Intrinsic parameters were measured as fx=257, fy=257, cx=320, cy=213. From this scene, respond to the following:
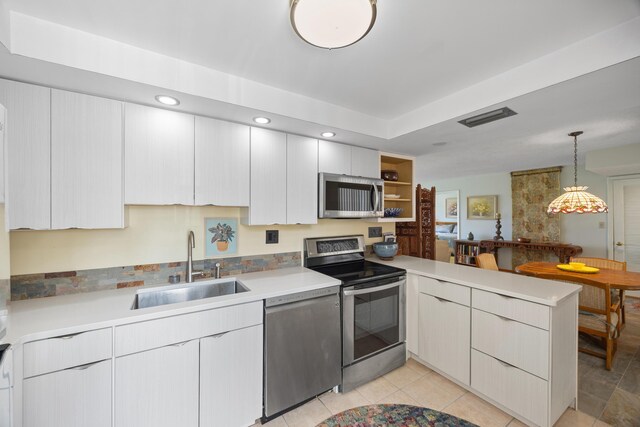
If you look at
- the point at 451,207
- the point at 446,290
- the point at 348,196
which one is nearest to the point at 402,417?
the point at 446,290

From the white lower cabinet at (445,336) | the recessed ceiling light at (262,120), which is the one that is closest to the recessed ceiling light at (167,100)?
the recessed ceiling light at (262,120)

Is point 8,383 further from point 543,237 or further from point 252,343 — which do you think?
point 543,237

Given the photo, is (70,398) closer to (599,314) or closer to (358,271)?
(358,271)

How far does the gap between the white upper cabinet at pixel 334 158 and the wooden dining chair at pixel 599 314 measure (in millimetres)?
2580

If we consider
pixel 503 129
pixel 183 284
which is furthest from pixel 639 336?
pixel 183 284

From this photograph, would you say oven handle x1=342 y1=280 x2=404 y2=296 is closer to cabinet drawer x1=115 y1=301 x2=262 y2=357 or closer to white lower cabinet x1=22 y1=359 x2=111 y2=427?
cabinet drawer x1=115 y1=301 x2=262 y2=357

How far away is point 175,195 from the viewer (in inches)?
72.0

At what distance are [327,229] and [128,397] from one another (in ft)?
6.60

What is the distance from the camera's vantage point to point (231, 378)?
164 cm

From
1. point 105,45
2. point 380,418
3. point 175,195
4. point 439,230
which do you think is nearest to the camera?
point 380,418

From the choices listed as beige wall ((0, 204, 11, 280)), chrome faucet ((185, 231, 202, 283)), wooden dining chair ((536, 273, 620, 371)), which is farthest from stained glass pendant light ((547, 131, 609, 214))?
beige wall ((0, 204, 11, 280))

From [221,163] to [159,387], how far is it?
4.85 ft

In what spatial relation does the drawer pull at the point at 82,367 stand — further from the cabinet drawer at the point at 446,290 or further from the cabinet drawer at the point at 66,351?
the cabinet drawer at the point at 446,290

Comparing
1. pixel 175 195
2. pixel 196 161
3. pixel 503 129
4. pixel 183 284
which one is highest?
pixel 503 129
